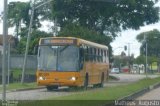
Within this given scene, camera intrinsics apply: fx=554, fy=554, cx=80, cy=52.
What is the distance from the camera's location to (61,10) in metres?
66.1

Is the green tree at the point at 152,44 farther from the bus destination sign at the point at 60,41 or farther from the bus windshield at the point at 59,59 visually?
the bus windshield at the point at 59,59

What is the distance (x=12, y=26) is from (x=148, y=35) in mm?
79830

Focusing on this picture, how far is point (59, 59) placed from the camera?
105ft

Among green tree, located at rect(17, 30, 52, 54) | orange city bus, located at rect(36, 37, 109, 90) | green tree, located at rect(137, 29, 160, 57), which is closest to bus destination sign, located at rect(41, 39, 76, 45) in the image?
orange city bus, located at rect(36, 37, 109, 90)

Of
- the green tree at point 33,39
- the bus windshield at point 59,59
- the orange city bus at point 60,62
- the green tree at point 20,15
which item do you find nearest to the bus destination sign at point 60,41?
the orange city bus at point 60,62

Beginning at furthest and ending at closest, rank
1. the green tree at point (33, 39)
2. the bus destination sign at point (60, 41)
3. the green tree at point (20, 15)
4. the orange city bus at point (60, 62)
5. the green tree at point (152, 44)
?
the green tree at point (152, 44), the green tree at point (20, 15), the green tree at point (33, 39), the bus destination sign at point (60, 41), the orange city bus at point (60, 62)

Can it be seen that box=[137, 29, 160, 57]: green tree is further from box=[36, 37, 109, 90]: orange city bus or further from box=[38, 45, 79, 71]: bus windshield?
box=[38, 45, 79, 71]: bus windshield

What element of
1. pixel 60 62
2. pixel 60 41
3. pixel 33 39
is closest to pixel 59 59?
pixel 60 62

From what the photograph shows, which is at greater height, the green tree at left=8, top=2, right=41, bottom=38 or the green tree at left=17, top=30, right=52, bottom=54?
the green tree at left=8, top=2, right=41, bottom=38

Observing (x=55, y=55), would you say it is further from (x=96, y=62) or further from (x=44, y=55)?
Answer: (x=96, y=62)

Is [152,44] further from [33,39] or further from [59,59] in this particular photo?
[59,59]

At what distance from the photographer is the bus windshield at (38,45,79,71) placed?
3189 centimetres

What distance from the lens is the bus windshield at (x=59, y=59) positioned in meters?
31.9

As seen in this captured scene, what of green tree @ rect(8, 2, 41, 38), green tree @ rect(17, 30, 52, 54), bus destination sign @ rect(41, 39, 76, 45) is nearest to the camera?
bus destination sign @ rect(41, 39, 76, 45)
